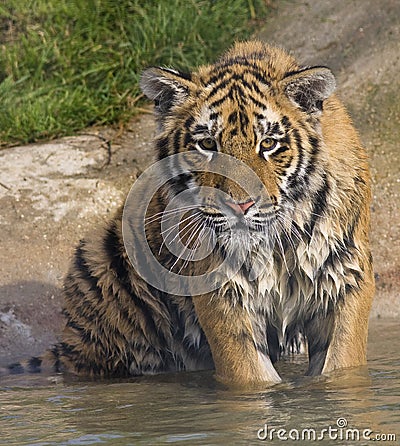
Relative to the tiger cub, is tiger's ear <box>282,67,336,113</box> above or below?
above

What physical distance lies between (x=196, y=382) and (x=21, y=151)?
309cm

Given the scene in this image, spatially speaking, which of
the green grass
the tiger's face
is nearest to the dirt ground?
the green grass

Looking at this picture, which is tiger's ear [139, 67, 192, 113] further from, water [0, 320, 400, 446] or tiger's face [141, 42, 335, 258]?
water [0, 320, 400, 446]

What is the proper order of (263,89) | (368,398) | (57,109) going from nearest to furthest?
(368,398), (263,89), (57,109)

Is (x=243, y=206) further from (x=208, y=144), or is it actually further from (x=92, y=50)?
(x=92, y=50)

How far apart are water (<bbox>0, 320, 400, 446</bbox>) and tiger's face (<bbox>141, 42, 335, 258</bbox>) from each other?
0.72 m

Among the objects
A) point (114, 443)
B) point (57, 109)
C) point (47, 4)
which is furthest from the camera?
point (47, 4)

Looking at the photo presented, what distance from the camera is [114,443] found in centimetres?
374

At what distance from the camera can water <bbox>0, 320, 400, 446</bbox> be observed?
12.4ft

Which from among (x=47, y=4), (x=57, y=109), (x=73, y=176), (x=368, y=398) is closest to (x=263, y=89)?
(x=368, y=398)

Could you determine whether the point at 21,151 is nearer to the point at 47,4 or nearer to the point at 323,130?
the point at 47,4

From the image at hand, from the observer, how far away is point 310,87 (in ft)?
14.8

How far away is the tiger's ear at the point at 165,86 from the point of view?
4664mm

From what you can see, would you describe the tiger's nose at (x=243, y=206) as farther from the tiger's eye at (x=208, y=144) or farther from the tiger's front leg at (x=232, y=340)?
the tiger's front leg at (x=232, y=340)
